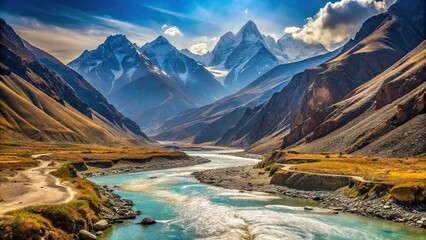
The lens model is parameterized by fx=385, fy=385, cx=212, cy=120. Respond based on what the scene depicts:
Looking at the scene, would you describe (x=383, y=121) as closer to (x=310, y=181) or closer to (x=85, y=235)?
(x=310, y=181)

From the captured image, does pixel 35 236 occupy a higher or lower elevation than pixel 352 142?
lower

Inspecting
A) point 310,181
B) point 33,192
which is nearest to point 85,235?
point 33,192

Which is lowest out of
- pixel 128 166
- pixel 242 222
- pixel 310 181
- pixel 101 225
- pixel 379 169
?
pixel 128 166

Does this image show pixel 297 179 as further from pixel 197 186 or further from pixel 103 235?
pixel 103 235

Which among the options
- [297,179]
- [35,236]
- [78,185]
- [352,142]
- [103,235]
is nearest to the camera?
[35,236]

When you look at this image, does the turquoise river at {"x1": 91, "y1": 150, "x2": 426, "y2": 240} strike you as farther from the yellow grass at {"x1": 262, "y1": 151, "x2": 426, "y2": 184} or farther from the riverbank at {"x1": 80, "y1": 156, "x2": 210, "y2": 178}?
the riverbank at {"x1": 80, "y1": 156, "x2": 210, "y2": 178}

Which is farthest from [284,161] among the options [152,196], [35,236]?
[35,236]

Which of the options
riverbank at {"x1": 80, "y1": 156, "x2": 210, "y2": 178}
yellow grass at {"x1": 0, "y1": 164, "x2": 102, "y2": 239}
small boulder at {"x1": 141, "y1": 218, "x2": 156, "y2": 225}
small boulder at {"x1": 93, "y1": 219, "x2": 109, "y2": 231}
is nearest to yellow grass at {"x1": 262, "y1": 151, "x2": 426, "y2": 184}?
small boulder at {"x1": 141, "y1": 218, "x2": 156, "y2": 225}

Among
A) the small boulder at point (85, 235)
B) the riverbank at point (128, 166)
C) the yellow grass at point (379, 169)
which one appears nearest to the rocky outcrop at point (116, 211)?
the small boulder at point (85, 235)

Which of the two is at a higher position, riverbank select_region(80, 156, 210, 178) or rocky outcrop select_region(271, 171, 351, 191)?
rocky outcrop select_region(271, 171, 351, 191)
